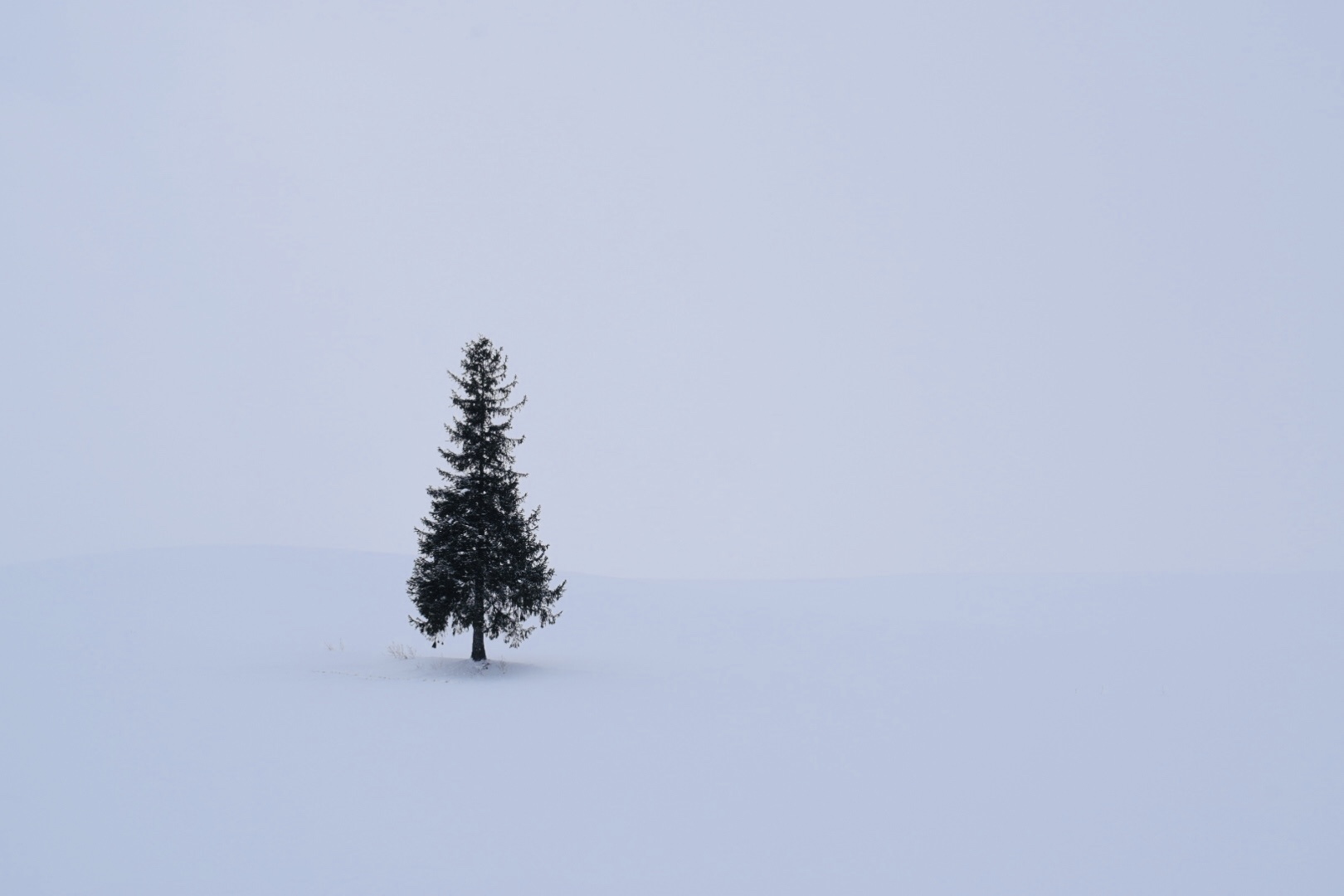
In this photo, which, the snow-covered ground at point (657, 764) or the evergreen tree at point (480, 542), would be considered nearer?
the snow-covered ground at point (657, 764)

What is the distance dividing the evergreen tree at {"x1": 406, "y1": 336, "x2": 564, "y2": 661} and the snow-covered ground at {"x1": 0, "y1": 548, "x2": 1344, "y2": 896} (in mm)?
1718

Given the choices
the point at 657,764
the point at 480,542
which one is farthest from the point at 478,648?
the point at 657,764

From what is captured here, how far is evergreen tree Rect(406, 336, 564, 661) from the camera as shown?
26203 mm

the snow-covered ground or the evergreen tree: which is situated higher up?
the evergreen tree

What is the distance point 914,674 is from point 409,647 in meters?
17.0

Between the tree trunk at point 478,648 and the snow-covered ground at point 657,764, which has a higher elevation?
the tree trunk at point 478,648

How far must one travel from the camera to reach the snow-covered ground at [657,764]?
10375 mm

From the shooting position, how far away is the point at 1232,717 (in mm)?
19828

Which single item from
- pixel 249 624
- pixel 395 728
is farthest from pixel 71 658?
pixel 395 728

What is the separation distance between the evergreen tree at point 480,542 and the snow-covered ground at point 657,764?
1.72 meters

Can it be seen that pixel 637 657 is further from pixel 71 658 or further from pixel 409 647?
pixel 71 658

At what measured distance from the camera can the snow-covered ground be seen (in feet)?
34.0

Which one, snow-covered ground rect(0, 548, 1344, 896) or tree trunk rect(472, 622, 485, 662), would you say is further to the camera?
tree trunk rect(472, 622, 485, 662)

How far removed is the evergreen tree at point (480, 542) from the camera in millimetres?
26203
